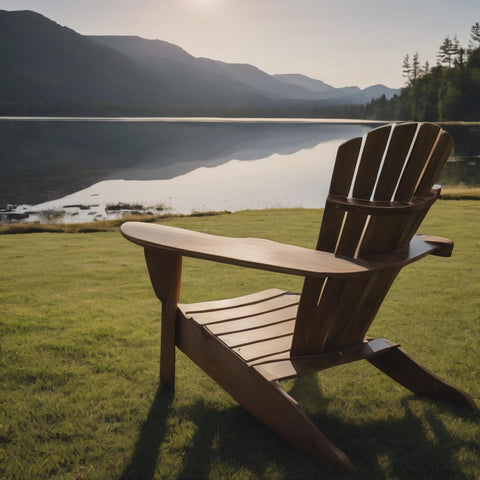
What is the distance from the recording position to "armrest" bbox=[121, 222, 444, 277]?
5.42 feet

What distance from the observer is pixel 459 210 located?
10.2 meters

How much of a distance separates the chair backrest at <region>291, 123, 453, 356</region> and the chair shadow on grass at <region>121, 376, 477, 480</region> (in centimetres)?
53

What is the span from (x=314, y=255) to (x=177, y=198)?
2130cm

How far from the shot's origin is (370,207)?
1.72m

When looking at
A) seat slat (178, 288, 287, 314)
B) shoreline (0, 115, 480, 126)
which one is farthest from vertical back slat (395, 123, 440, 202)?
shoreline (0, 115, 480, 126)

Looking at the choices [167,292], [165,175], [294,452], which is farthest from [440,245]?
[165,175]

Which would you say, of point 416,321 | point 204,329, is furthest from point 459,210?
point 204,329

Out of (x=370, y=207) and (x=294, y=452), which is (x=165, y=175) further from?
(x=370, y=207)

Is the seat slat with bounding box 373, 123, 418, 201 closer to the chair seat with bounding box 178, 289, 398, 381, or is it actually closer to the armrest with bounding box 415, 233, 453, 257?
the armrest with bounding box 415, 233, 453, 257

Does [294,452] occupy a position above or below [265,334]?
below

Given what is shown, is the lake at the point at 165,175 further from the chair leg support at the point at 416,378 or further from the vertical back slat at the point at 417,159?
the vertical back slat at the point at 417,159

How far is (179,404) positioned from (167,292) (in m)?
0.64

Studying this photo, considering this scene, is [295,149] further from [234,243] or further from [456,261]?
[234,243]

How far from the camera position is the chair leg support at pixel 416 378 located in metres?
2.46
